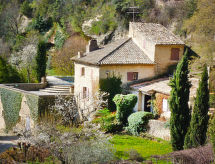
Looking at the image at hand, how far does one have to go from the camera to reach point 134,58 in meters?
26.3

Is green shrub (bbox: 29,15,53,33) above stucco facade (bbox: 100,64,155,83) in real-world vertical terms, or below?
above

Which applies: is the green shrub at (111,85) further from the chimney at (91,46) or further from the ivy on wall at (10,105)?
the ivy on wall at (10,105)

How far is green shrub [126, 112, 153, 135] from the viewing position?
21.1 meters

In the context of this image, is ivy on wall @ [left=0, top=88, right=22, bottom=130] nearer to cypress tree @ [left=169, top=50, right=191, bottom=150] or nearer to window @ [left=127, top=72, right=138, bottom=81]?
window @ [left=127, top=72, right=138, bottom=81]

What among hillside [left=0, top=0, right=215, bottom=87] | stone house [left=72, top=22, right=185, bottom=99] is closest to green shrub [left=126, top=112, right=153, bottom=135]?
Answer: stone house [left=72, top=22, right=185, bottom=99]

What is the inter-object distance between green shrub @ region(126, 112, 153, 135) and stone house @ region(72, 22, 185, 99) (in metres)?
5.42

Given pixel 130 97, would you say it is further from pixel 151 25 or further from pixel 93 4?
pixel 93 4

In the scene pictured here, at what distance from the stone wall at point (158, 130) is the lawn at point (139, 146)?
0.51 meters

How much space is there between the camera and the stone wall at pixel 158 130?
19.7 metres

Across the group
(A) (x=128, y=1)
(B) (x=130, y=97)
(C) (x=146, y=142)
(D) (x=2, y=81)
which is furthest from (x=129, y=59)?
(A) (x=128, y=1)

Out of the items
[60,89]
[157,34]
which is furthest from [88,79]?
[157,34]

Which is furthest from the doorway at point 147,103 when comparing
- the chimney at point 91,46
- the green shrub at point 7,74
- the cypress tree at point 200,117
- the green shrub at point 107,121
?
the green shrub at point 7,74

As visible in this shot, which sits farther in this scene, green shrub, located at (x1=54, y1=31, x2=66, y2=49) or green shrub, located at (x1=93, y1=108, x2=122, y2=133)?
green shrub, located at (x1=54, y1=31, x2=66, y2=49)

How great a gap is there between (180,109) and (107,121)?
23.7ft
